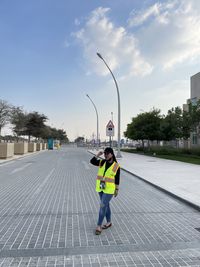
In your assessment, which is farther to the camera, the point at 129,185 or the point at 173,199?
the point at 129,185

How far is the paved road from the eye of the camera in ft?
13.6

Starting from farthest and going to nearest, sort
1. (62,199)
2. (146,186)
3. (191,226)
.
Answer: (146,186) < (62,199) < (191,226)

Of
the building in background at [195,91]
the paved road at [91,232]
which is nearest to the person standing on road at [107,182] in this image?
the paved road at [91,232]

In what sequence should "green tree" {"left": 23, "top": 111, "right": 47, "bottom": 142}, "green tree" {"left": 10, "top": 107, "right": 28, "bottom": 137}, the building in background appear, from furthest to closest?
"green tree" {"left": 23, "top": 111, "right": 47, "bottom": 142}
"green tree" {"left": 10, "top": 107, "right": 28, "bottom": 137}
the building in background

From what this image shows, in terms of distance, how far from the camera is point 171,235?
5164mm

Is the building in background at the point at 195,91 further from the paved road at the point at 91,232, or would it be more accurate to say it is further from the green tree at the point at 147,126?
the paved road at the point at 91,232

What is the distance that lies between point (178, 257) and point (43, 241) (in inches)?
86.9

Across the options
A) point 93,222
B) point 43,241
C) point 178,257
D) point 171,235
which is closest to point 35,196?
point 93,222

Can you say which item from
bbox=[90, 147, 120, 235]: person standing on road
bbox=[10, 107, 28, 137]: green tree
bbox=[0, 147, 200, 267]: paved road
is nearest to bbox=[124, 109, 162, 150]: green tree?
bbox=[10, 107, 28, 137]: green tree

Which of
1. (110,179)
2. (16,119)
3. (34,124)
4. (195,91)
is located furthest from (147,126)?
(110,179)

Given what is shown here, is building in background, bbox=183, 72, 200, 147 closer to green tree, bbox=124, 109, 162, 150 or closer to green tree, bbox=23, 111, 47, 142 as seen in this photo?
green tree, bbox=124, 109, 162, 150

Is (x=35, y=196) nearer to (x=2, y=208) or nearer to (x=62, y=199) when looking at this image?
(x=62, y=199)

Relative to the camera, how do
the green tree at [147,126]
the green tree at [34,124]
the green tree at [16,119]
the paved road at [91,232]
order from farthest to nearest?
the green tree at [34,124] → the green tree at [16,119] → the green tree at [147,126] → the paved road at [91,232]

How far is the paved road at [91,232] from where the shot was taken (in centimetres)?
414
